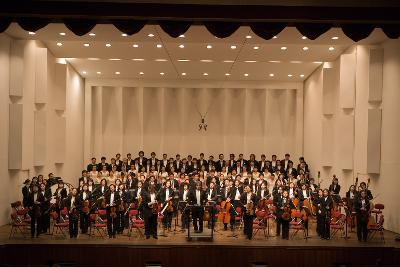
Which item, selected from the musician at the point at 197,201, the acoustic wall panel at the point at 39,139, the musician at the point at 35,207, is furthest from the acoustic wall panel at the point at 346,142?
the acoustic wall panel at the point at 39,139

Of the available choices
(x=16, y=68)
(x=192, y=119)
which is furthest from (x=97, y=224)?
(x=192, y=119)

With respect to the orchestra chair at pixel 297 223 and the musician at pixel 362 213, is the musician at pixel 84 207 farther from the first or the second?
the musician at pixel 362 213

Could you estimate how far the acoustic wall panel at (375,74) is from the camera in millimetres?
13445

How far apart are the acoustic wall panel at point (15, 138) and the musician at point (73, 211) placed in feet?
8.02

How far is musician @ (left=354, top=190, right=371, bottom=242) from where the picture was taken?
36.7 feet

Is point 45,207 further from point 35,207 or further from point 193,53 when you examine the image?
point 193,53

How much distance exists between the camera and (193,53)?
1606cm

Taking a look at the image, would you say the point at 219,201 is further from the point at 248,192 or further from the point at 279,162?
the point at 279,162

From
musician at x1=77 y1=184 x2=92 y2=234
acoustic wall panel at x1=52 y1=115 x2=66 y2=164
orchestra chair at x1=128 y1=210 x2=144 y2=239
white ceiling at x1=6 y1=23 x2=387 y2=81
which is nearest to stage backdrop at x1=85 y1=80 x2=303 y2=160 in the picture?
white ceiling at x1=6 y1=23 x2=387 y2=81

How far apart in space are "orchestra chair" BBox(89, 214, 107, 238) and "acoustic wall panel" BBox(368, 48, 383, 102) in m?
8.24

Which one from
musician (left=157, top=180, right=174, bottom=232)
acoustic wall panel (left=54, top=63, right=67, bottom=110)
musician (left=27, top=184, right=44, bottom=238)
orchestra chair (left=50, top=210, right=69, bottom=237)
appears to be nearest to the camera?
musician (left=27, top=184, right=44, bottom=238)

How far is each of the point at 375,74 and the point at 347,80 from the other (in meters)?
1.47

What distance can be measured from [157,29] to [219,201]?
4.99 meters

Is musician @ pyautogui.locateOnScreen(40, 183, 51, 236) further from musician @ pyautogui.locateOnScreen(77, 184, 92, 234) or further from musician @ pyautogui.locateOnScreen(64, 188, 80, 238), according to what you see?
musician @ pyautogui.locateOnScreen(77, 184, 92, 234)
